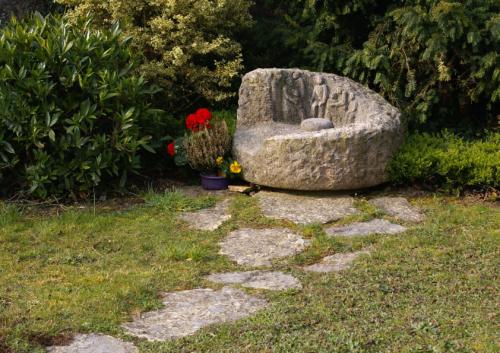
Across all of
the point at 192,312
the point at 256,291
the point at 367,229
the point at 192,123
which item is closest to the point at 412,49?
the point at 192,123

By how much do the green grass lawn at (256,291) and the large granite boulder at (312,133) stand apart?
1.28 ft

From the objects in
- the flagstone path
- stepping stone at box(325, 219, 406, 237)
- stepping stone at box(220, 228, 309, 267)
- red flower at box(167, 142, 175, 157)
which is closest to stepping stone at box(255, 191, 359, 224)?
the flagstone path

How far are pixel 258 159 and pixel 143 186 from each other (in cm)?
125

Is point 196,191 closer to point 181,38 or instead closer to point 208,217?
point 208,217

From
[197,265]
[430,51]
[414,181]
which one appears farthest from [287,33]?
[197,265]

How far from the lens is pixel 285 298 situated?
4.78 m

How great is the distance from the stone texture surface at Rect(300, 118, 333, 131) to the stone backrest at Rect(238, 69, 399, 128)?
0.28 meters

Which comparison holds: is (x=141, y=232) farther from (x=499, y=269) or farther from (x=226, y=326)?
(x=499, y=269)

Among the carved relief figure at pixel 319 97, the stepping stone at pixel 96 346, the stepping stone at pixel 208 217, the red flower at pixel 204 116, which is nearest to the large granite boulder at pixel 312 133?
the carved relief figure at pixel 319 97

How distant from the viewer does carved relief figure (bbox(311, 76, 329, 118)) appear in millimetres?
7805

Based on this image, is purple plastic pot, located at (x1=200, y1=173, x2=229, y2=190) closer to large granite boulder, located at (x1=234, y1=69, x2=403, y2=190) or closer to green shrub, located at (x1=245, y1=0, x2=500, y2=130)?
large granite boulder, located at (x1=234, y1=69, x2=403, y2=190)

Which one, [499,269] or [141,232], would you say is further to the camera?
[141,232]

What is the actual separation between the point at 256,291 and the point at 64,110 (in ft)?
10.0

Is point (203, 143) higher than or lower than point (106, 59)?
lower
